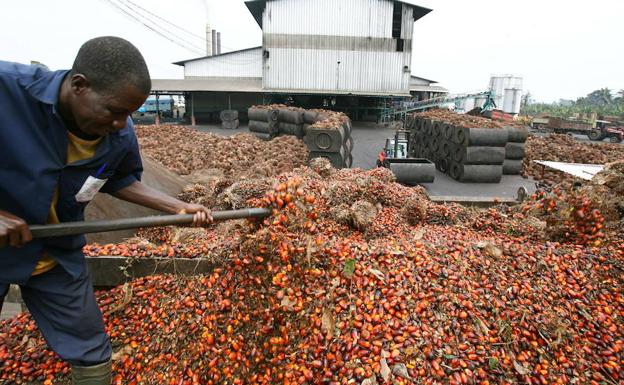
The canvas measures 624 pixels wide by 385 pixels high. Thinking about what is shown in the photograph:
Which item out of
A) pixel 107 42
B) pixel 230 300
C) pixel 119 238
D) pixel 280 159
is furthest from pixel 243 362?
pixel 280 159

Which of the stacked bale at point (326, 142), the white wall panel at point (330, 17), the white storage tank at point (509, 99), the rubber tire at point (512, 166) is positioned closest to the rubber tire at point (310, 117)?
the stacked bale at point (326, 142)

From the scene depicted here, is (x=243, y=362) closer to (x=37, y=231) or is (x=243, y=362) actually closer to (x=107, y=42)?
(x=37, y=231)

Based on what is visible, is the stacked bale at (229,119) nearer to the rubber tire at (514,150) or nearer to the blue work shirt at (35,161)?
the rubber tire at (514,150)

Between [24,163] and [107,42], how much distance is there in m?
0.73

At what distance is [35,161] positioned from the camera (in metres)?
1.94

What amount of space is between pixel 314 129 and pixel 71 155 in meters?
8.87

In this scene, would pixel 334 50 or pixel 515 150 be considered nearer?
pixel 515 150

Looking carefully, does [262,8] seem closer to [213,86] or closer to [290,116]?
[213,86]

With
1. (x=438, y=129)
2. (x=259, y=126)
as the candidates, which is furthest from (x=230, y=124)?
(x=438, y=129)

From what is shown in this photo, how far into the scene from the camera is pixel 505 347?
2824 mm

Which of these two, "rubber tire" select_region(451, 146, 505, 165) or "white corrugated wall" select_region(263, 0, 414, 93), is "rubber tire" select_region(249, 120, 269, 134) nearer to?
"rubber tire" select_region(451, 146, 505, 165)

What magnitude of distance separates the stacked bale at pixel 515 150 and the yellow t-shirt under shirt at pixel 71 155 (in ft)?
41.5

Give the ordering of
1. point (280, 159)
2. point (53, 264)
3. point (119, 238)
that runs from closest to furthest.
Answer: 1. point (53, 264)
2. point (119, 238)
3. point (280, 159)

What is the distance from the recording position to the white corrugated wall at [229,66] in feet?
102
